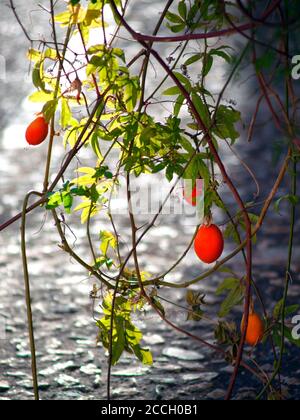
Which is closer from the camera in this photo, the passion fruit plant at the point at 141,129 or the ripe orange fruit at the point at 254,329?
the passion fruit plant at the point at 141,129

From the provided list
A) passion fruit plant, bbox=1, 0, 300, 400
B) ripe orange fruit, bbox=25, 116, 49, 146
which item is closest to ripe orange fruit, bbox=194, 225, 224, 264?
passion fruit plant, bbox=1, 0, 300, 400

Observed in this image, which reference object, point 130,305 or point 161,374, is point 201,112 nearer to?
point 130,305

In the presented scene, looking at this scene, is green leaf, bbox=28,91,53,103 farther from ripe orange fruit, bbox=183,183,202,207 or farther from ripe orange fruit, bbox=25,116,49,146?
ripe orange fruit, bbox=183,183,202,207

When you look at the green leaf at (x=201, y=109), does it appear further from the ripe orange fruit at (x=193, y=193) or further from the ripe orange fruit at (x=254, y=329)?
the ripe orange fruit at (x=254, y=329)

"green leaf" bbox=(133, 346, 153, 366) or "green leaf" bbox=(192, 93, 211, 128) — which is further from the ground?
"green leaf" bbox=(192, 93, 211, 128)

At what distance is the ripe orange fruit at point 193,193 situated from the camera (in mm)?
1363

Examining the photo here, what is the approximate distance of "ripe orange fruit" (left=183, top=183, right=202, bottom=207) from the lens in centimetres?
136

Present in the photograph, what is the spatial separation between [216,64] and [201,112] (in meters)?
4.17

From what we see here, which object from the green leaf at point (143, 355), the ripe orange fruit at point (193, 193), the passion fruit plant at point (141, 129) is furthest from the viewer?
the green leaf at point (143, 355)

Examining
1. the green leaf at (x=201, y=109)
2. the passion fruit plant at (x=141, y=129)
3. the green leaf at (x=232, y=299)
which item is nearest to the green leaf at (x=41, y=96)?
the passion fruit plant at (x=141, y=129)

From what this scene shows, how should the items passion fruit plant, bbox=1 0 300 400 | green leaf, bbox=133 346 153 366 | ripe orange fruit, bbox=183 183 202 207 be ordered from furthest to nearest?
1. green leaf, bbox=133 346 153 366
2. ripe orange fruit, bbox=183 183 202 207
3. passion fruit plant, bbox=1 0 300 400

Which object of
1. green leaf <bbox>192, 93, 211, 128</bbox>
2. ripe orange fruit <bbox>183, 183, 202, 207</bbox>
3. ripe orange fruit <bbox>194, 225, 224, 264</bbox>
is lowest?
→ ripe orange fruit <bbox>194, 225, 224, 264</bbox>
